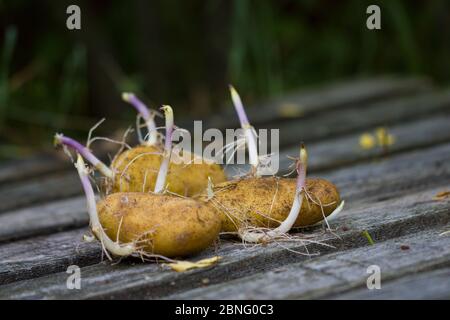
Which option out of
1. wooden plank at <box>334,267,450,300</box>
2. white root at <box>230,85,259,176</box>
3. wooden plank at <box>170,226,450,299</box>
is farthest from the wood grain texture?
wooden plank at <box>334,267,450,300</box>

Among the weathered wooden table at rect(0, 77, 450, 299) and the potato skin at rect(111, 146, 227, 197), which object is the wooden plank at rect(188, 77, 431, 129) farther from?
the potato skin at rect(111, 146, 227, 197)

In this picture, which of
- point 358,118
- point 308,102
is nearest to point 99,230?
point 358,118

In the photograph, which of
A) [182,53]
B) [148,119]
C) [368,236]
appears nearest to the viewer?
[368,236]

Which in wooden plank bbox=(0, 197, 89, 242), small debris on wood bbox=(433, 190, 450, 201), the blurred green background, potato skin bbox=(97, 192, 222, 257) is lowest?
wooden plank bbox=(0, 197, 89, 242)

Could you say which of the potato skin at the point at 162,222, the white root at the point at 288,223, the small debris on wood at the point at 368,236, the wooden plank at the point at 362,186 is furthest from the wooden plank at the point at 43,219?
the small debris on wood at the point at 368,236

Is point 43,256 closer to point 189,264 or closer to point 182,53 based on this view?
point 189,264

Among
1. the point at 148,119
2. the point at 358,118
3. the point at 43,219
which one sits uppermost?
the point at 148,119

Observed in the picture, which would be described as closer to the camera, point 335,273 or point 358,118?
point 335,273
